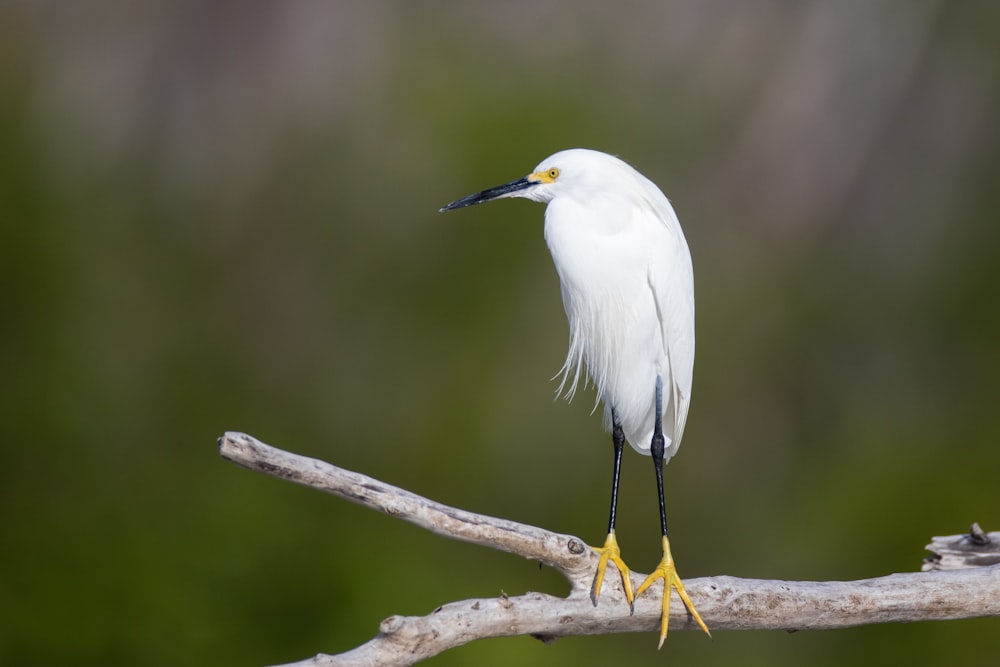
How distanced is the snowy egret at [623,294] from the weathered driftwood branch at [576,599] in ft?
0.15

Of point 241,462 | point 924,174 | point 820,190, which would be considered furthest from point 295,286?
point 241,462

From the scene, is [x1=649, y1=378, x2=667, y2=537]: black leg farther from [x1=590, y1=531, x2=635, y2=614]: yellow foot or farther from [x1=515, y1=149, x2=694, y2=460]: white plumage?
[x1=590, y1=531, x2=635, y2=614]: yellow foot

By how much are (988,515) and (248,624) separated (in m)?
3.06

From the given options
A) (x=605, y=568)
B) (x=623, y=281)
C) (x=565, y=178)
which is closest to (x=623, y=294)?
(x=623, y=281)

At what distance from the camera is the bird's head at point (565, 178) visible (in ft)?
6.30

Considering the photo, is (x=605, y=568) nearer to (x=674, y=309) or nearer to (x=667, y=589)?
(x=667, y=589)

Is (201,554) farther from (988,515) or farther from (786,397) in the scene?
(988,515)


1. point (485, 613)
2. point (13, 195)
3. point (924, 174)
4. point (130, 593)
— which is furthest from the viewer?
point (924, 174)

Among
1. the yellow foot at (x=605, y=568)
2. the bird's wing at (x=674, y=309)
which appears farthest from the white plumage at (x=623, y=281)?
the yellow foot at (x=605, y=568)

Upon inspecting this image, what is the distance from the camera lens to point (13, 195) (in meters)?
4.48

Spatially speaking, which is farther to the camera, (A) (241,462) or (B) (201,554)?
(B) (201,554)

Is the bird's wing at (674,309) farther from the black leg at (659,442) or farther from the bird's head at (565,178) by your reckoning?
the bird's head at (565,178)

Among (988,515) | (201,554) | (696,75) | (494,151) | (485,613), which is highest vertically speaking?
(696,75)

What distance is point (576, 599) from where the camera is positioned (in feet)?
5.77
